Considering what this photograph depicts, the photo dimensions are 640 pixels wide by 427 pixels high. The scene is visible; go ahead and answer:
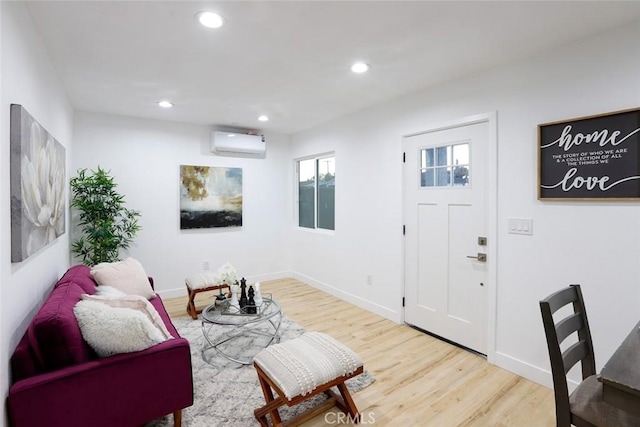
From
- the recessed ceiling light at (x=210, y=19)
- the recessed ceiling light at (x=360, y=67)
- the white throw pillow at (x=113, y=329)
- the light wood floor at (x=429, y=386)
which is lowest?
the light wood floor at (x=429, y=386)

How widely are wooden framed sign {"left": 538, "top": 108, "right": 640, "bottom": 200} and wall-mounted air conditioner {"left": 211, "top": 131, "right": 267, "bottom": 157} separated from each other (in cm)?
374

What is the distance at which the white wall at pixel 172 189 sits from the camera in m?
4.11

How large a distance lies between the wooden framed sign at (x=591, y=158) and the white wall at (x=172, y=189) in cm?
391

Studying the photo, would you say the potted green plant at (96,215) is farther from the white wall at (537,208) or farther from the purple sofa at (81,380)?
the white wall at (537,208)

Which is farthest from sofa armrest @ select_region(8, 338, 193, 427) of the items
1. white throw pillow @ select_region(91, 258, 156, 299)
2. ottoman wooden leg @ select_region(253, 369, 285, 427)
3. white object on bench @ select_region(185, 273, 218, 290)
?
white object on bench @ select_region(185, 273, 218, 290)

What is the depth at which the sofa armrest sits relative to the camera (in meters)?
1.41

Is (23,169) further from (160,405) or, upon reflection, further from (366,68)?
(366,68)

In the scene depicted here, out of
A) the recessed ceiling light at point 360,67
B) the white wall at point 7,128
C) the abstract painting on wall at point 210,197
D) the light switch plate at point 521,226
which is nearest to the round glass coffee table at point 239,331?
the white wall at point 7,128

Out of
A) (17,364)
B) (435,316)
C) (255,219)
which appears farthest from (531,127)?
(255,219)

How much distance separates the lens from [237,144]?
483cm

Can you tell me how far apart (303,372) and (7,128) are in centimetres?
189

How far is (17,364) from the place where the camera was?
1.44 meters

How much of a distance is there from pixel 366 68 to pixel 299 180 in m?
2.98

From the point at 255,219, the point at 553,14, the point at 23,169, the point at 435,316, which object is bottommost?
the point at 435,316
